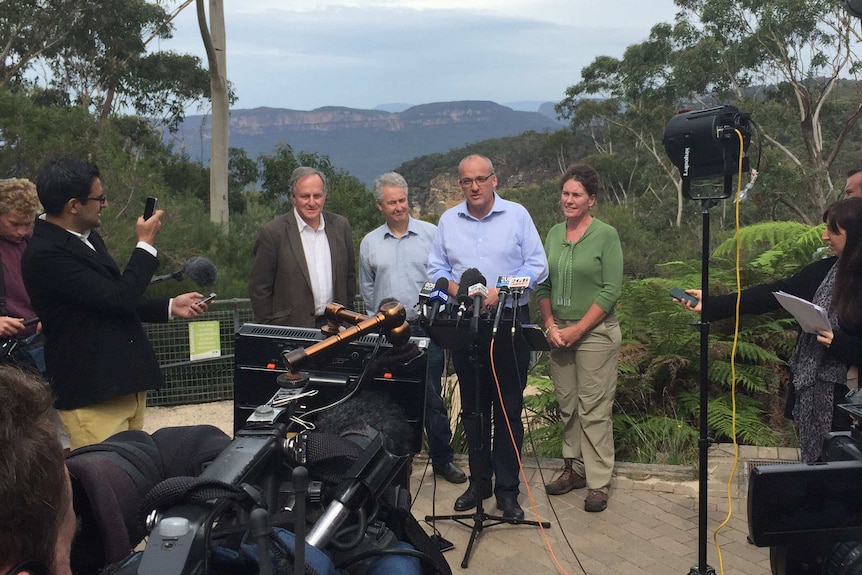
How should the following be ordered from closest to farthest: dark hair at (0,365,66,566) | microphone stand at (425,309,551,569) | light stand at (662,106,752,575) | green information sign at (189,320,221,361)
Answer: dark hair at (0,365,66,566) → light stand at (662,106,752,575) → microphone stand at (425,309,551,569) → green information sign at (189,320,221,361)

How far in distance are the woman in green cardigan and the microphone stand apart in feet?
1.99

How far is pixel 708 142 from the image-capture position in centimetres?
408

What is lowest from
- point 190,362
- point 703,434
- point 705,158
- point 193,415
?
point 193,415

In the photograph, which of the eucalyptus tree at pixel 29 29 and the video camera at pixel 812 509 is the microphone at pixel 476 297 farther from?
the eucalyptus tree at pixel 29 29

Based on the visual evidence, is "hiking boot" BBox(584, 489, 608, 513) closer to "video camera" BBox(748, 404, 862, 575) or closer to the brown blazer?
the brown blazer

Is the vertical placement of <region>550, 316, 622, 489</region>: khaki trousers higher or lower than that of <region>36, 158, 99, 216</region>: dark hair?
lower

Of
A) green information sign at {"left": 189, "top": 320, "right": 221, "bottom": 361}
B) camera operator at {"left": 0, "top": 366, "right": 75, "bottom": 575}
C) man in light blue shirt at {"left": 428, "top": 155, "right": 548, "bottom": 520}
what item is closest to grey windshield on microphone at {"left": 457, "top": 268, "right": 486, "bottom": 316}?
man in light blue shirt at {"left": 428, "top": 155, "right": 548, "bottom": 520}

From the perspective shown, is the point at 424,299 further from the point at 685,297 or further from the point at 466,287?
the point at 685,297

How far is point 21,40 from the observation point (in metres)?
27.2

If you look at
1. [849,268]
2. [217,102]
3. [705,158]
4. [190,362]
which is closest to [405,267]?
[705,158]

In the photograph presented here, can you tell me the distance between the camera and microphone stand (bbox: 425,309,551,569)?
4418 mm

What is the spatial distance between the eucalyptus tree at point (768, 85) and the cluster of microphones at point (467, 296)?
925 inches

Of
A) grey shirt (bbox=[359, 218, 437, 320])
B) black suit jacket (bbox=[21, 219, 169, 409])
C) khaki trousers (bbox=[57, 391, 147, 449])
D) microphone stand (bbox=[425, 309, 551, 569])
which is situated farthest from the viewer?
grey shirt (bbox=[359, 218, 437, 320])

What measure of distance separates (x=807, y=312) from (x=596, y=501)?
5.87ft
